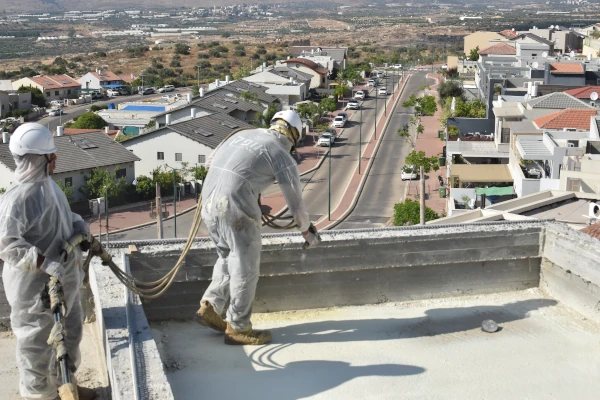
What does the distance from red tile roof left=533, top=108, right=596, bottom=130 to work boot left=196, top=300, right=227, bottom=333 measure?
29504mm

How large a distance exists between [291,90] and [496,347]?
5463cm

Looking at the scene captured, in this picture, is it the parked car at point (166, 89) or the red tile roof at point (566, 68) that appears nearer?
the red tile roof at point (566, 68)

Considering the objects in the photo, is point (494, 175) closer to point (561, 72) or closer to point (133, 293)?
point (561, 72)

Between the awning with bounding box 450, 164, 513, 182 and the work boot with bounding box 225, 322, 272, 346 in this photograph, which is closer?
the work boot with bounding box 225, 322, 272, 346

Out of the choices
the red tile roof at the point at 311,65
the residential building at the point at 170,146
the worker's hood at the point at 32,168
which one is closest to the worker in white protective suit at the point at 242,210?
the worker's hood at the point at 32,168

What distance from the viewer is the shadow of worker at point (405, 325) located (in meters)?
5.67

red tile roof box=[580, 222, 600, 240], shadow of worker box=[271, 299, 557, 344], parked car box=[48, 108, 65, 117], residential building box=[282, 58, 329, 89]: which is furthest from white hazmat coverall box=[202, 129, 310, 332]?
residential building box=[282, 58, 329, 89]

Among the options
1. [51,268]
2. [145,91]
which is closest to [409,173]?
[51,268]

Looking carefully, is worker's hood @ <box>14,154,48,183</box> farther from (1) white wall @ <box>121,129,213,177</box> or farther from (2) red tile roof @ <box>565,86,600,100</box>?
(2) red tile roof @ <box>565,86,600,100</box>

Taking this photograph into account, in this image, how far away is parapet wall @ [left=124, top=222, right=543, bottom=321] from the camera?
19.3ft

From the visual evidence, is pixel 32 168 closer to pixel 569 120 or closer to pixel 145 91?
pixel 569 120

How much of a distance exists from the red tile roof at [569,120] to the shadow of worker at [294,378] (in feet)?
96.9

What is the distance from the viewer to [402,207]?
1180 inches

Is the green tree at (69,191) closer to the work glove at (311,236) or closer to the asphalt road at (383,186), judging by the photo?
the asphalt road at (383,186)
